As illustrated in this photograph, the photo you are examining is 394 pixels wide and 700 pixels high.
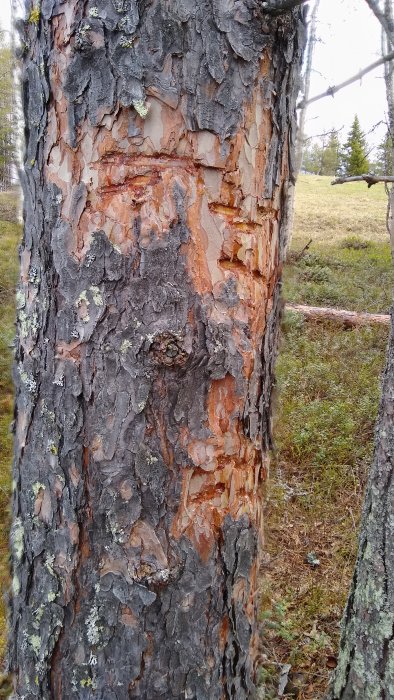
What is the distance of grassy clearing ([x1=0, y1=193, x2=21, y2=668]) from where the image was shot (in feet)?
10.2

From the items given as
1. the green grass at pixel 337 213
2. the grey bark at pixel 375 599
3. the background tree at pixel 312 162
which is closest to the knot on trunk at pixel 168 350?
the grey bark at pixel 375 599

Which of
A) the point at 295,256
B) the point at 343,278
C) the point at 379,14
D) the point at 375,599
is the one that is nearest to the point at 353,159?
the point at 295,256

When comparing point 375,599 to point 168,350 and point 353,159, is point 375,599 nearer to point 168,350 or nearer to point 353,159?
point 168,350

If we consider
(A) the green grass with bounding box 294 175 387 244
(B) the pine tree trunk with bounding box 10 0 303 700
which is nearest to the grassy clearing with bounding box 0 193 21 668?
(B) the pine tree trunk with bounding box 10 0 303 700

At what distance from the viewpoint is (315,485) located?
15.4 feet

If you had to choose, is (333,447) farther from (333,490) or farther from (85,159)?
(85,159)

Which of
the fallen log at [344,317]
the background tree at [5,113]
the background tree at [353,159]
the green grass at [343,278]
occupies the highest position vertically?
the background tree at [353,159]

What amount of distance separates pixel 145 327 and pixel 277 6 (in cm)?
79

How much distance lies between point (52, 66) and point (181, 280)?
596 millimetres

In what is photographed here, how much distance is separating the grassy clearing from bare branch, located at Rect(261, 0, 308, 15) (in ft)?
3.04

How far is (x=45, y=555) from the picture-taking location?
4.42 feet

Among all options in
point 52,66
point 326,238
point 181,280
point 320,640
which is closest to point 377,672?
point 320,640

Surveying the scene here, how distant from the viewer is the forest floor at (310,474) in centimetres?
319

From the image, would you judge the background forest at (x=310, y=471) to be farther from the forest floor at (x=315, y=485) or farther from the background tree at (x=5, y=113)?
the background tree at (x=5, y=113)
